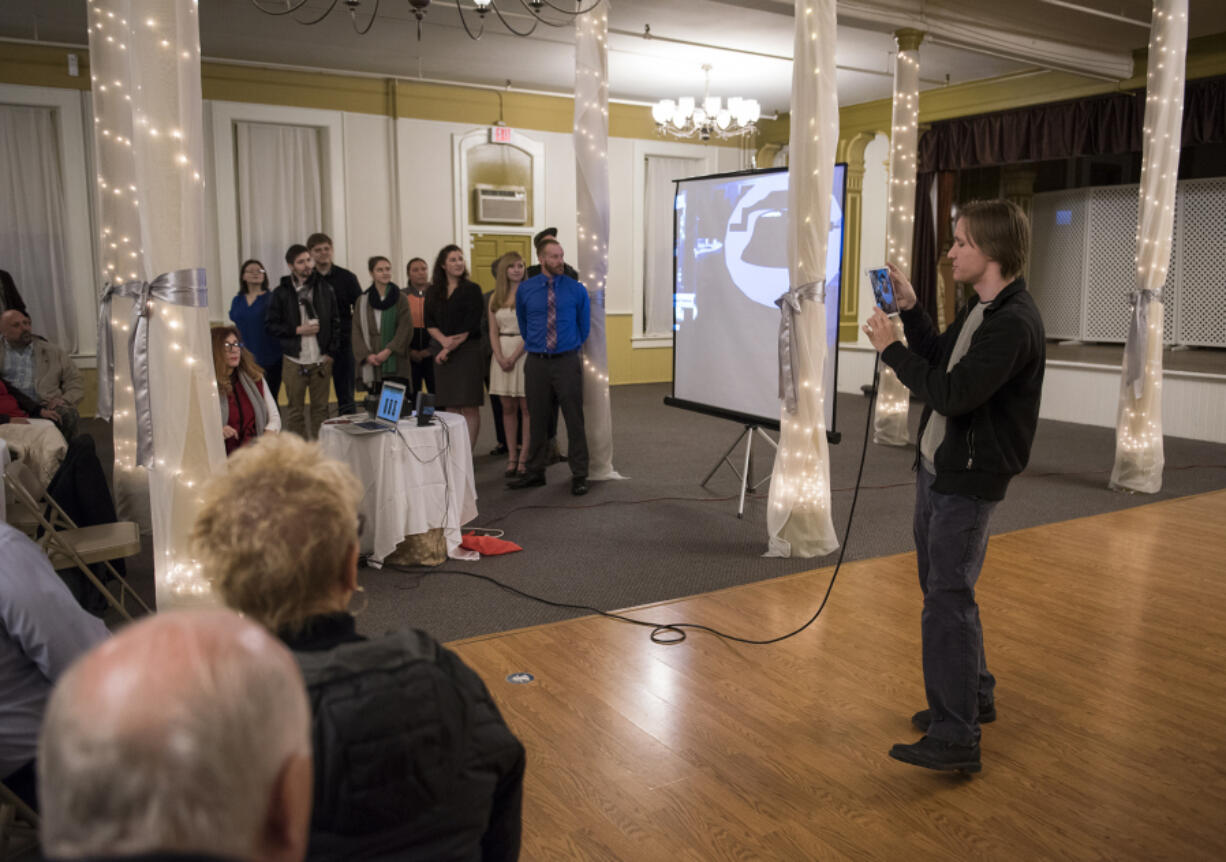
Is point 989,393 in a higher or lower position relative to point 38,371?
higher

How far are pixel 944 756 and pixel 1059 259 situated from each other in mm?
9620

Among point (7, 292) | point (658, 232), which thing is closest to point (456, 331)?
point (7, 292)

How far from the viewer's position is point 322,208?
31.8 feet

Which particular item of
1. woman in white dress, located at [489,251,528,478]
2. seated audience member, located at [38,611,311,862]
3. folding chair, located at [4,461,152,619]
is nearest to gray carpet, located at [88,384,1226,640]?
woman in white dress, located at [489,251,528,478]

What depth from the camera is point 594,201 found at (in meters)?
6.11

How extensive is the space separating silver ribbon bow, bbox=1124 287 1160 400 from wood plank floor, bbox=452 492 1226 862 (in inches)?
88.3

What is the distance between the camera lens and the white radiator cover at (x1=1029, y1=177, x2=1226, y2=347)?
364 inches

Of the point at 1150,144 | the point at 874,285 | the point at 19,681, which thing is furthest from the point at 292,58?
the point at 19,681

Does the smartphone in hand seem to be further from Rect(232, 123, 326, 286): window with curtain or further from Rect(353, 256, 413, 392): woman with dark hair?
Rect(232, 123, 326, 286): window with curtain

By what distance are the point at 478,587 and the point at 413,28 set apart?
18.6 ft

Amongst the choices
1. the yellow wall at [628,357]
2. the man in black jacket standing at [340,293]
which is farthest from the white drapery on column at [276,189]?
the yellow wall at [628,357]

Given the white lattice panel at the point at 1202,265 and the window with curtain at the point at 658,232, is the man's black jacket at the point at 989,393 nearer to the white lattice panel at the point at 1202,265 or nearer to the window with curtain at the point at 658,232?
the white lattice panel at the point at 1202,265

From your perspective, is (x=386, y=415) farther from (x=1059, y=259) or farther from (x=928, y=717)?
(x=1059, y=259)

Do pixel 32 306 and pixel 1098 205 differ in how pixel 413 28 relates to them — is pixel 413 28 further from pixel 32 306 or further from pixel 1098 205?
pixel 1098 205
